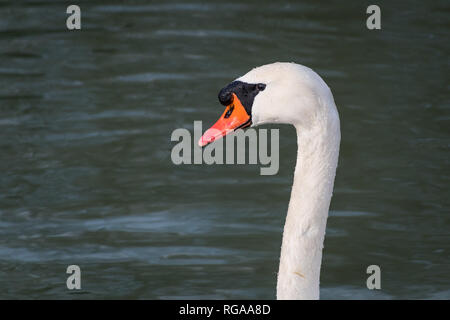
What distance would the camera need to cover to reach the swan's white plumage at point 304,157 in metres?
4.15

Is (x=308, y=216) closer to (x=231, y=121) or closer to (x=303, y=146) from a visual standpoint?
(x=303, y=146)

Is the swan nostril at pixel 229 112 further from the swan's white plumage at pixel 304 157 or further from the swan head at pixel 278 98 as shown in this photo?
the swan's white plumage at pixel 304 157

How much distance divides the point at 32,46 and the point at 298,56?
2.67m

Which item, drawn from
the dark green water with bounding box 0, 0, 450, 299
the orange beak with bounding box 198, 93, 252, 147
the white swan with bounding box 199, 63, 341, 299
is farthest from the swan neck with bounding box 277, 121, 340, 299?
the dark green water with bounding box 0, 0, 450, 299

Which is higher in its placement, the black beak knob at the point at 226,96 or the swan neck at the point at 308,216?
the black beak knob at the point at 226,96

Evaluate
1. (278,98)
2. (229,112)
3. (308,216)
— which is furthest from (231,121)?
(308,216)

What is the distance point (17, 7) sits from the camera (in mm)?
12492

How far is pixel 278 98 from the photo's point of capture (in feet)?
13.8

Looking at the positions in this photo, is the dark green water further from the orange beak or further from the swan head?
the swan head

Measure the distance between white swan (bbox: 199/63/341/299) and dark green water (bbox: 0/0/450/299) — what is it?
209 cm

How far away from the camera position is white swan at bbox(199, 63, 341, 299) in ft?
13.6

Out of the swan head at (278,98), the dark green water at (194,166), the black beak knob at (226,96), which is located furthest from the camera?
the dark green water at (194,166)

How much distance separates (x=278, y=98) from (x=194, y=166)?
4118 millimetres

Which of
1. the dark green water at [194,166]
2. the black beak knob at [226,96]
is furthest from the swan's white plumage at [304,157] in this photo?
the dark green water at [194,166]
